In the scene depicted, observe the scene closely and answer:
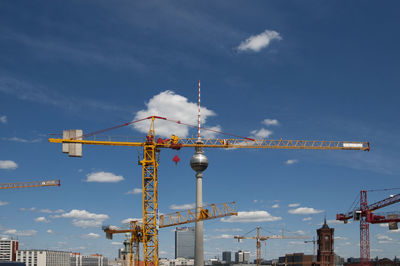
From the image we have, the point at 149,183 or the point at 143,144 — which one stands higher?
the point at 143,144

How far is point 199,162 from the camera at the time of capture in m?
153

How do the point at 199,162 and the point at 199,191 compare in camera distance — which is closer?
the point at 199,191

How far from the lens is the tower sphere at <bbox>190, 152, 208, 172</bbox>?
15312cm

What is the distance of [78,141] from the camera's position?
111625 mm

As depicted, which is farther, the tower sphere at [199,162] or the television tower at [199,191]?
the tower sphere at [199,162]

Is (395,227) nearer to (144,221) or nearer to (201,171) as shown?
(201,171)

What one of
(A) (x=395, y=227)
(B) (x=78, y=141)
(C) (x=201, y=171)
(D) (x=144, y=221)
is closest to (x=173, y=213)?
(D) (x=144, y=221)

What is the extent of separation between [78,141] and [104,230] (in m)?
22.9

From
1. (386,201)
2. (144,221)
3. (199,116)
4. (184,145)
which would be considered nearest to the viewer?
(144,221)

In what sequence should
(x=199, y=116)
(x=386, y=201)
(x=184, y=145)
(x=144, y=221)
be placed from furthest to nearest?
(x=386, y=201) < (x=199, y=116) < (x=184, y=145) < (x=144, y=221)

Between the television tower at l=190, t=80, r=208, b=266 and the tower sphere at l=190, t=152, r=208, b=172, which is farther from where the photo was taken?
the tower sphere at l=190, t=152, r=208, b=172

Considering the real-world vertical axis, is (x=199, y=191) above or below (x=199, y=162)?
below

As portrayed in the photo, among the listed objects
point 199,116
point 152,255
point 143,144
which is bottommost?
point 152,255

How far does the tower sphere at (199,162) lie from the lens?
502ft
